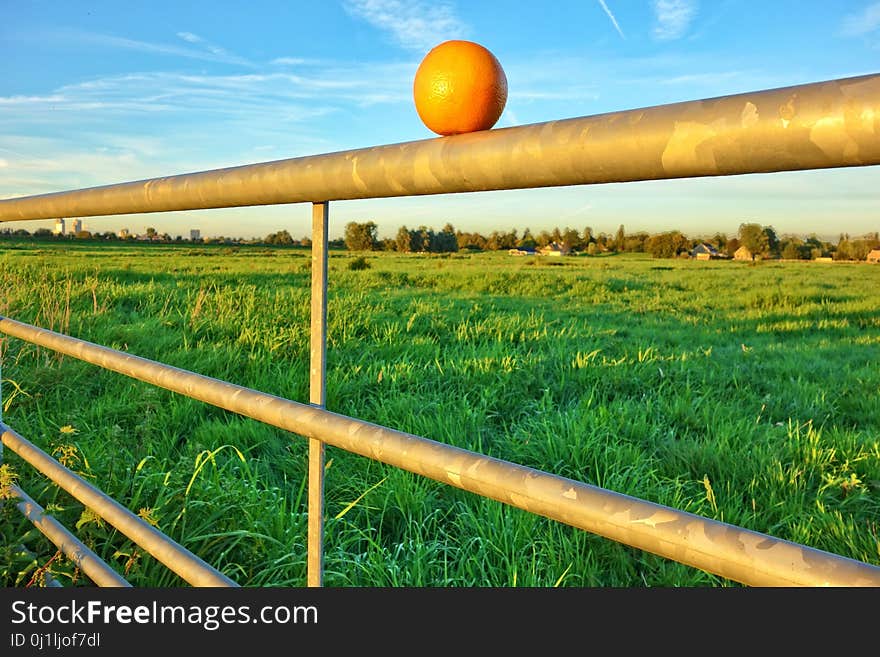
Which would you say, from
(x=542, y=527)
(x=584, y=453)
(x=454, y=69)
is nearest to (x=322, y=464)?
(x=454, y=69)

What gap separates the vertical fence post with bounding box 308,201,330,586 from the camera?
0.82m

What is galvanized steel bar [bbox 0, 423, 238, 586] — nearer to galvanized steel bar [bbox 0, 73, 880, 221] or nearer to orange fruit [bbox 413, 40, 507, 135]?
galvanized steel bar [bbox 0, 73, 880, 221]

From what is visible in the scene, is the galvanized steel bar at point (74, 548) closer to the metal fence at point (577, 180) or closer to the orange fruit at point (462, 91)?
the metal fence at point (577, 180)

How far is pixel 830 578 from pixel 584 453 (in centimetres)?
227

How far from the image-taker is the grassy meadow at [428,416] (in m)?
1.89

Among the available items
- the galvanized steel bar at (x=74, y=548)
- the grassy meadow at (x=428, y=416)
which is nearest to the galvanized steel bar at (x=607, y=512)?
the galvanized steel bar at (x=74, y=548)

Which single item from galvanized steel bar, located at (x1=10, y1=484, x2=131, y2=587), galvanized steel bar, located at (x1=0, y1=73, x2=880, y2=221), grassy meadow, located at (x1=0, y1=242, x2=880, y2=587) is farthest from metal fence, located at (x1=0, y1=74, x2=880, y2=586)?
grassy meadow, located at (x1=0, y1=242, x2=880, y2=587)

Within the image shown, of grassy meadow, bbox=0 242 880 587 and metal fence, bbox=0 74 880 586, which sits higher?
metal fence, bbox=0 74 880 586

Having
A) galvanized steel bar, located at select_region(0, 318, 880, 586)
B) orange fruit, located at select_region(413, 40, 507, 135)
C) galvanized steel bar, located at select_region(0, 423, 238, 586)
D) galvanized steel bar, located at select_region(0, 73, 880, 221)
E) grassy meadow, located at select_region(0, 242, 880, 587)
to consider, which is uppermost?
orange fruit, located at select_region(413, 40, 507, 135)

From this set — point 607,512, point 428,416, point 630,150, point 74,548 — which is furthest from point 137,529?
point 428,416

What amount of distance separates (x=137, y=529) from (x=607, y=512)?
2.96 ft

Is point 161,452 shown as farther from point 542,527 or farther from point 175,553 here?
point 175,553

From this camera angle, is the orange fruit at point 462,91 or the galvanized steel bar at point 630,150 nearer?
the galvanized steel bar at point 630,150

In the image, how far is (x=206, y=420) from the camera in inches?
122
